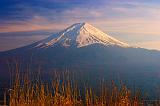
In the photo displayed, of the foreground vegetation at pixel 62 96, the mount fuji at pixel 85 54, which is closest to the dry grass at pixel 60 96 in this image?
the foreground vegetation at pixel 62 96

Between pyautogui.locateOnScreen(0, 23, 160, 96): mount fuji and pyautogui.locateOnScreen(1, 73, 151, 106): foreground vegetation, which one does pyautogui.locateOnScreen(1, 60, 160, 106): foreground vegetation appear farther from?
pyautogui.locateOnScreen(0, 23, 160, 96): mount fuji

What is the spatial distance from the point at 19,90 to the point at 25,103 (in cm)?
27

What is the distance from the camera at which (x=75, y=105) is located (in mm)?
7340

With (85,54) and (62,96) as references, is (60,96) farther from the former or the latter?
(85,54)

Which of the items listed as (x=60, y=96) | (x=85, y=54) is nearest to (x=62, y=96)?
(x=60, y=96)

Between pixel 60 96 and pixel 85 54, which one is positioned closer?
pixel 60 96

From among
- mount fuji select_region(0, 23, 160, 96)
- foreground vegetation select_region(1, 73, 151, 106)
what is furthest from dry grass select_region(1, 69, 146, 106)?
mount fuji select_region(0, 23, 160, 96)

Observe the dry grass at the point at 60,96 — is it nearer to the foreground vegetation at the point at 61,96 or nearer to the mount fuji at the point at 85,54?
the foreground vegetation at the point at 61,96

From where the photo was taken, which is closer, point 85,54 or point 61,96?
point 61,96

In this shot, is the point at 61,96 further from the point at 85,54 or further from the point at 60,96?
the point at 85,54

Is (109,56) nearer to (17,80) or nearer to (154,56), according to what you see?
(154,56)

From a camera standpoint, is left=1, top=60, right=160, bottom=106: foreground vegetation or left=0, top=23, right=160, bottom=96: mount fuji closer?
left=1, top=60, right=160, bottom=106: foreground vegetation

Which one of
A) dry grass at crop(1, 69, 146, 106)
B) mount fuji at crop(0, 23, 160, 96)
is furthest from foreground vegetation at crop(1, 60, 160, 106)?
mount fuji at crop(0, 23, 160, 96)

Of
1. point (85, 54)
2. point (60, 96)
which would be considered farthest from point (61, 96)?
point (85, 54)
